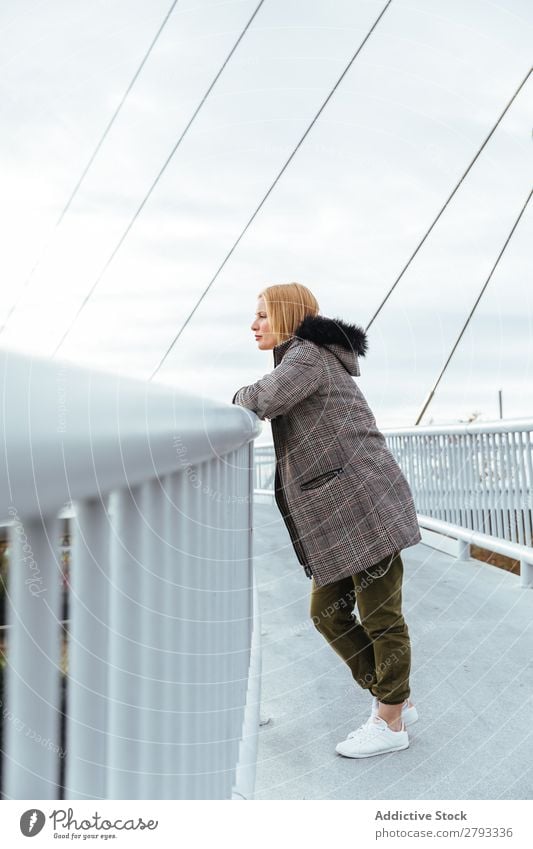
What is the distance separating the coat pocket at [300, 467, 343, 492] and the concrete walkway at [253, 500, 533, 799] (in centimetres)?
78

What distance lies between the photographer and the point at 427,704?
244cm

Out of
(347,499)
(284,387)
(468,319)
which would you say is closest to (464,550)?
(468,319)

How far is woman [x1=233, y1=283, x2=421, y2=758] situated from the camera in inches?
82.0

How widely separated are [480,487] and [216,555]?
A: 12.6 feet

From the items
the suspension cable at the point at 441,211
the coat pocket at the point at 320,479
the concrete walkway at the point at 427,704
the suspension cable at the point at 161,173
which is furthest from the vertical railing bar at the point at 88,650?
the suspension cable at the point at 441,211

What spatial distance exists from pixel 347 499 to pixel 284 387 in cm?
40

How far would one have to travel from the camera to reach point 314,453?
210 cm

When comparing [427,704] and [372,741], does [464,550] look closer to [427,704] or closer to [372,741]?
[427,704]

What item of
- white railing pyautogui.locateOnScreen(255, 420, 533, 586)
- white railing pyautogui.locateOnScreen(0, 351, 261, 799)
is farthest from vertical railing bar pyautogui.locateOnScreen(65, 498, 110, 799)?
white railing pyautogui.locateOnScreen(255, 420, 533, 586)

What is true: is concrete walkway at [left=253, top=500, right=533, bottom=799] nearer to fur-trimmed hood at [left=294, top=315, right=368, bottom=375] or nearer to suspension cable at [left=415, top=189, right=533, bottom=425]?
fur-trimmed hood at [left=294, top=315, right=368, bottom=375]

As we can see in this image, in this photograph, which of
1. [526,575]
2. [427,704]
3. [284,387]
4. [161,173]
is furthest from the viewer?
[161,173]

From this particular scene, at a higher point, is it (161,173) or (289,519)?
(161,173)

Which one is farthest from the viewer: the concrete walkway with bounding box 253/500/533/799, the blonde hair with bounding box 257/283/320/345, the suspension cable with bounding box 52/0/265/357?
the suspension cable with bounding box 52/0/265/357

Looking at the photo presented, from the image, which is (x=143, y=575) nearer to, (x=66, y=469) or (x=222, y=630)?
(x=66, y=469)
